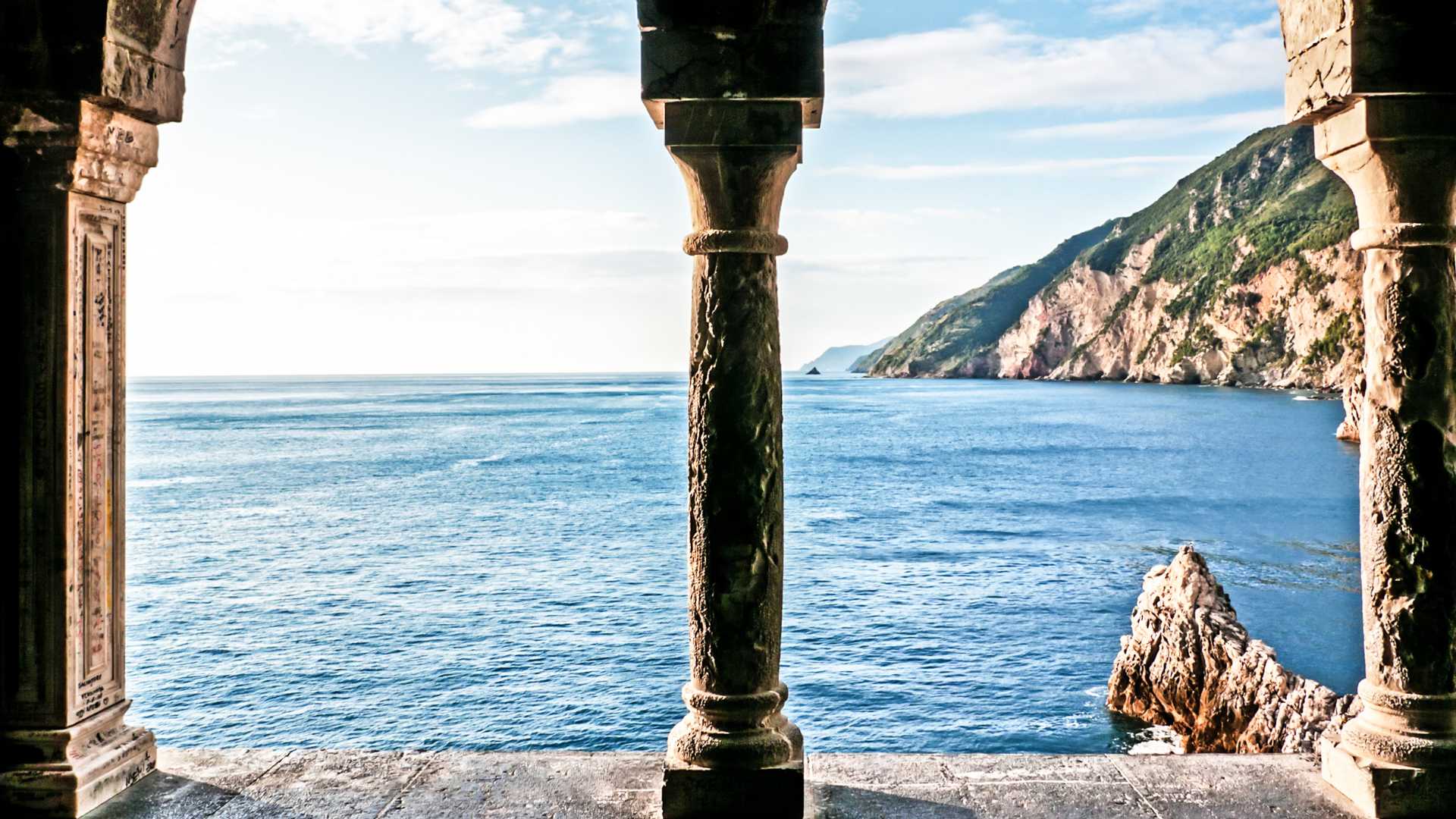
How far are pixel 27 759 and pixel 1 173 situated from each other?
2729 mm

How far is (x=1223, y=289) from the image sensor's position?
443 ft

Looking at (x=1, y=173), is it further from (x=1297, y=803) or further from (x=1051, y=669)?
(x=1051, y=669)

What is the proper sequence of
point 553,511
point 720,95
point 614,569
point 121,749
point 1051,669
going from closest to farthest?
point 720,95 → point 121,749 → point 1051,669 → point 614,569 → point 553,511

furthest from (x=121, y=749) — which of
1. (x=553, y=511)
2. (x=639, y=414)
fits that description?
(x=639, y=414)

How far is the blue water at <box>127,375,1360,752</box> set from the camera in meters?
23.8

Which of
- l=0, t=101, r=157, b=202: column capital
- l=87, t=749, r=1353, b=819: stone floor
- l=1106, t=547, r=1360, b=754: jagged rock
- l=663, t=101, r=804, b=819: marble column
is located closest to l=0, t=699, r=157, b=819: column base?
l=87, t=749, r=1353, b=819: stone floor

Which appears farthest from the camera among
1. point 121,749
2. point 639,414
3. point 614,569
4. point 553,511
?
point 639,414

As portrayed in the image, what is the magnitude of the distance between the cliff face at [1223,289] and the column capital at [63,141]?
10047cm

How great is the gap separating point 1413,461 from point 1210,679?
13636mm

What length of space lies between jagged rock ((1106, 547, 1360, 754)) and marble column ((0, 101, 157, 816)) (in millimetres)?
13161

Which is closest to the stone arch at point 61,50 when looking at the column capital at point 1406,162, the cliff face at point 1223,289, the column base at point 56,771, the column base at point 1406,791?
the column base at point 56,771

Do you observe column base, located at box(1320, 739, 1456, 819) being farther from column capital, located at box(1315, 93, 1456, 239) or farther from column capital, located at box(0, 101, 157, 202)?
column capital, located at box(0, 101, 157, 202)

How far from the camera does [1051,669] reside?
26703 mm

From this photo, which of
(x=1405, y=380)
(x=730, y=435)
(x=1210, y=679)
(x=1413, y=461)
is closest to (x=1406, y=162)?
(x=1405, y=380)
